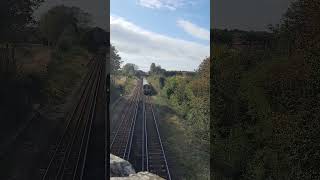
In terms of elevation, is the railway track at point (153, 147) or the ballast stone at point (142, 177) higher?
the railway track at point (153, 147)

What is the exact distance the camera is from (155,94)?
28.4ft

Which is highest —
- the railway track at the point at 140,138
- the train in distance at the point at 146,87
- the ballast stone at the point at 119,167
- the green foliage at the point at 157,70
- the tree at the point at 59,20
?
the tree at the point at 59,20

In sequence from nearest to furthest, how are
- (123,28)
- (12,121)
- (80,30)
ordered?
(12,121), (80,30), (123,28)

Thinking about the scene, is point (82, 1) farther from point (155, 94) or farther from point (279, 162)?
point (279, 162)

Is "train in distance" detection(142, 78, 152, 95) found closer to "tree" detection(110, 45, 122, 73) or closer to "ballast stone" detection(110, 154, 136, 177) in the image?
"tree" detection(110, 45, 122, 73)

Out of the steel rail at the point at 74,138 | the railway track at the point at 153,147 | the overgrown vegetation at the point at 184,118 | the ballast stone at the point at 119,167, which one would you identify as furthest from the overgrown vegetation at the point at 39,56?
the railway track at the point at 153,147

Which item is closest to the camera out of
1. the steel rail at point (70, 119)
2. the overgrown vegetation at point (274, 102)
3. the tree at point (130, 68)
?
the steel rail at point (70, 119)

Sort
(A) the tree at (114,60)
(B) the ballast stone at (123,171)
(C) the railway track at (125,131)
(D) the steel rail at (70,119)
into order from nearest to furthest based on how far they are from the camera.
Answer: (D) the steel rail at (70,119) < (A) the tree at (114,60) < (B) the ballast stone at (123,171) < (C) the railway track at (125,131)

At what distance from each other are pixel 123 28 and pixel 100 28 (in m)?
1.44

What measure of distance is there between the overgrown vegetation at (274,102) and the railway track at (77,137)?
7.36 feet

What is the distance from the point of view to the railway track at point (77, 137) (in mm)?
6801

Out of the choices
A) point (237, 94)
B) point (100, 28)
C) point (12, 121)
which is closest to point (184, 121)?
point (237, 94)

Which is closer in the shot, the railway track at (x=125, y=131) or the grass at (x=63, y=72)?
the grass at (x=63, y=72)

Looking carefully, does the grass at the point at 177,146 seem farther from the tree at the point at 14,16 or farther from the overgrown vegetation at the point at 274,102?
the tree at the point at 14,16
